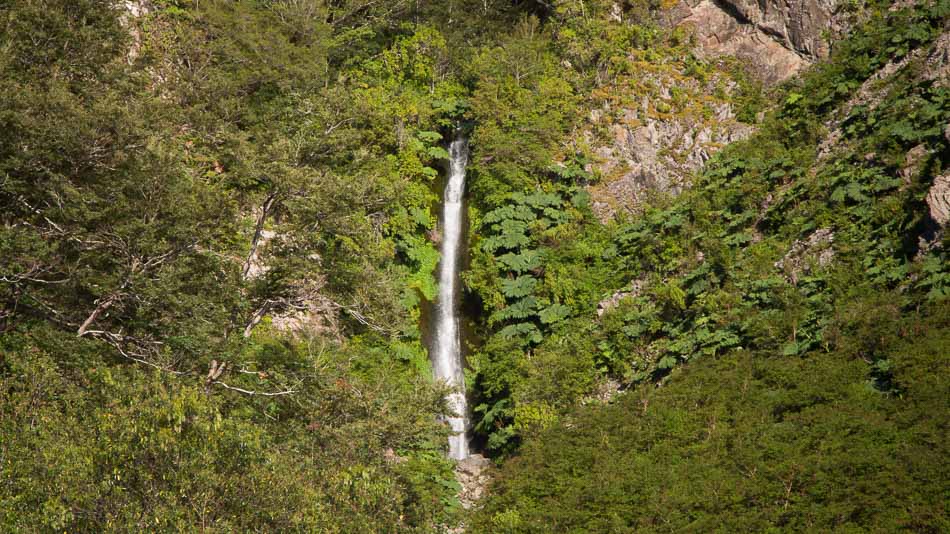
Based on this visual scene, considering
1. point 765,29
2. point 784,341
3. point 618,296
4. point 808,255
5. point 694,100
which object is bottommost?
point 784,341

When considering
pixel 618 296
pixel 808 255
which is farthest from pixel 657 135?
pixel 808 255

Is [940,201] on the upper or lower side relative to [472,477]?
upper

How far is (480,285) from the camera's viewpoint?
35.1m

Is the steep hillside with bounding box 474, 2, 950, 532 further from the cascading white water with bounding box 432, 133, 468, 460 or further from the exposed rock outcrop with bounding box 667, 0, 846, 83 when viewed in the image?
the cascading white water with bounding box 432, 133, 468, 460

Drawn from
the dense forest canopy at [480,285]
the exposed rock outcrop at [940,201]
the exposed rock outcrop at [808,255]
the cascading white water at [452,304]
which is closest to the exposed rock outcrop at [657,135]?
the dense forest canopy at [480,285]

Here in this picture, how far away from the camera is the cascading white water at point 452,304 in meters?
34.0

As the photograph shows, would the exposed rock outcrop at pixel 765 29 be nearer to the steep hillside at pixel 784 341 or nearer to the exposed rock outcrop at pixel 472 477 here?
the steep hillside at pixel 784 341

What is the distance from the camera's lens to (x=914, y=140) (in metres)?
28.4

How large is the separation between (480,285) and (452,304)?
249cm

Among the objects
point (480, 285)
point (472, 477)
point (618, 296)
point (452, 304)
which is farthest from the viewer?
point (452, 304)

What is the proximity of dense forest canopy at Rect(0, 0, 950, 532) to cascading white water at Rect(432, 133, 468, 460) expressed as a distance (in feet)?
1.96

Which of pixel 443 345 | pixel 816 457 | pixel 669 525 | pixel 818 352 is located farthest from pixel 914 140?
pixel 443 345

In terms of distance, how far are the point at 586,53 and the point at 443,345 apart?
15.8 metres

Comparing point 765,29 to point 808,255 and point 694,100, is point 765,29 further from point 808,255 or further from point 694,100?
Answer: point 808,255
